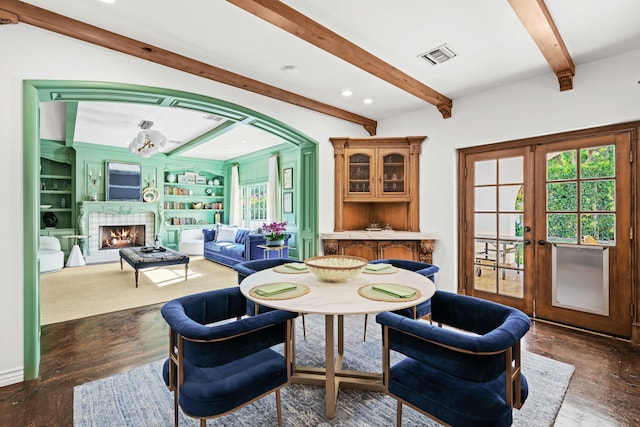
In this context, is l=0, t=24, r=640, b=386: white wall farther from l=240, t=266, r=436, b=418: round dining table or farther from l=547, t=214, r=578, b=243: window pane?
l=240, t=266, r=436, b=418: round dining table

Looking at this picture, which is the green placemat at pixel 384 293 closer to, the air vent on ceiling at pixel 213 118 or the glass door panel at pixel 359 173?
the glass door panel at pixel 359 173

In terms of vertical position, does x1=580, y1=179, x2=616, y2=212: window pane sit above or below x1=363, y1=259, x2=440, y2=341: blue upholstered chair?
above

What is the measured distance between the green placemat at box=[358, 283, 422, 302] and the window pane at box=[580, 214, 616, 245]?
2461 millimetres

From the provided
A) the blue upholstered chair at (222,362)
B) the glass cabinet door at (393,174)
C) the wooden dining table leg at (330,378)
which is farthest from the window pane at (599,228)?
the blue upholstered chair at (222,362)

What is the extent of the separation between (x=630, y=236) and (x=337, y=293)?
3012mm

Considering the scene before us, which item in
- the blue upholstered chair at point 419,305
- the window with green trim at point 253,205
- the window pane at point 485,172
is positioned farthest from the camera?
the window with green trim at point 253,205

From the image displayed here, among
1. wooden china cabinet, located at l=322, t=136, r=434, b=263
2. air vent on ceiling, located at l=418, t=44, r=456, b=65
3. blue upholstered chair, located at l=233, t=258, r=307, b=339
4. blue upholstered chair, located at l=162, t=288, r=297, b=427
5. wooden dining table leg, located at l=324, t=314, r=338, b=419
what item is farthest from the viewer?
wooden china cabinet, located at l=322, t=136, r=434, b=263

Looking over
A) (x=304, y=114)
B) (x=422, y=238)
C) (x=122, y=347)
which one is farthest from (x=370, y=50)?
(x=122, y=347)

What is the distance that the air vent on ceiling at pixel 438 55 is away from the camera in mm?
2815

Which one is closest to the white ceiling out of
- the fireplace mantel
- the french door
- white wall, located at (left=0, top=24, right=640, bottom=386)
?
white wall, located at (left=0, top=24, right=640, bottom=386)

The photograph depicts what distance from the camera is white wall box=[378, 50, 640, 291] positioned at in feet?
9.57

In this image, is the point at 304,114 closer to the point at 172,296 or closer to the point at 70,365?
the point at 172,296

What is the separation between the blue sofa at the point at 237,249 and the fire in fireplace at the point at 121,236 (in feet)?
6.12

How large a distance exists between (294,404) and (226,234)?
6.09 metres
